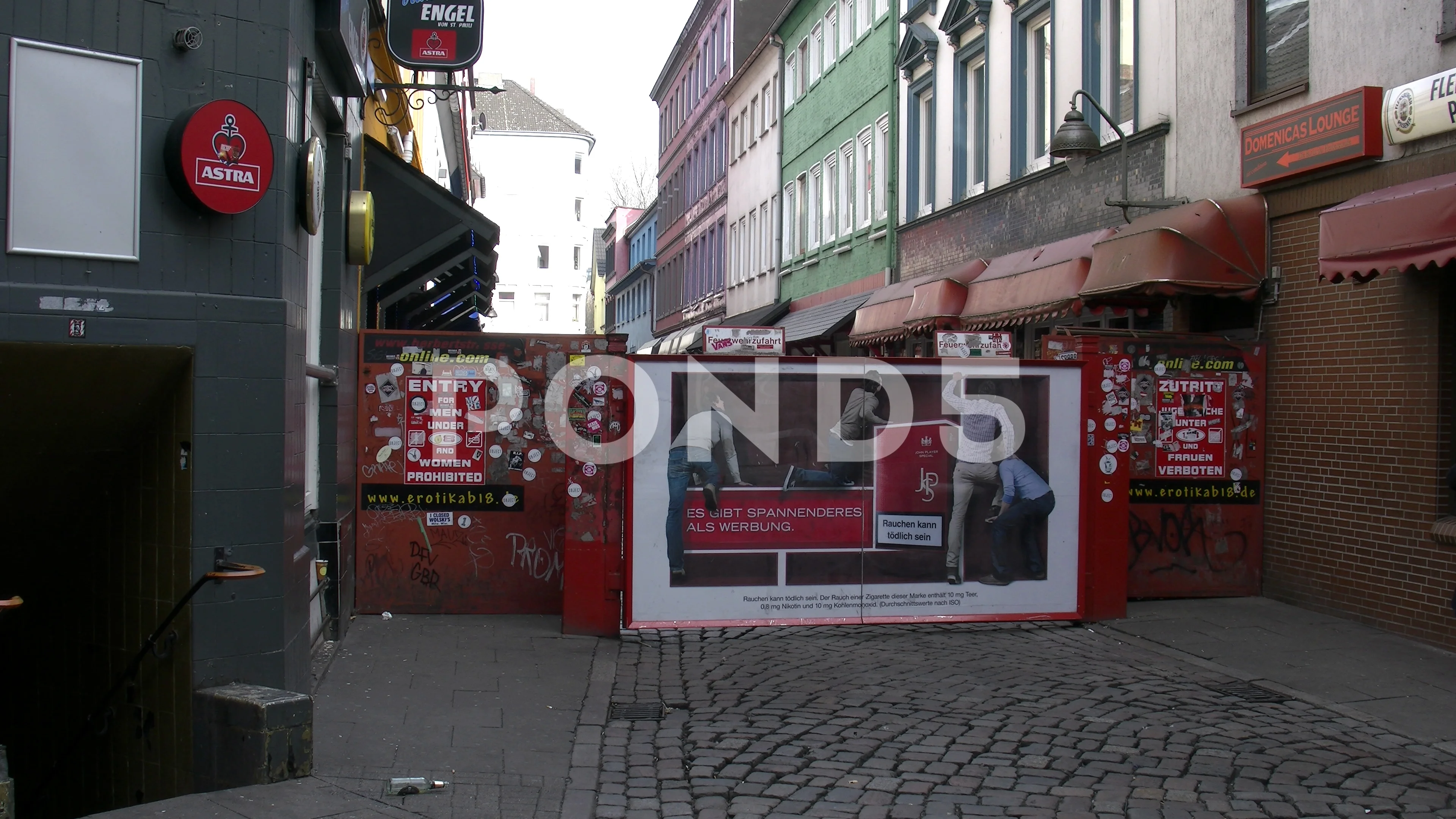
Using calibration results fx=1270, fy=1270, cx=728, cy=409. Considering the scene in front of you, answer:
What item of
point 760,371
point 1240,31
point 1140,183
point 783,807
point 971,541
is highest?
point 1240,31

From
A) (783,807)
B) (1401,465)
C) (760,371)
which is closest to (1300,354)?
(1401,465)

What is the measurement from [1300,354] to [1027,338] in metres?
6.72

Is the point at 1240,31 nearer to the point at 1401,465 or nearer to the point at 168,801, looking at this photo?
the point at 1401,465

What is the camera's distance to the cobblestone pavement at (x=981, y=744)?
5301mm

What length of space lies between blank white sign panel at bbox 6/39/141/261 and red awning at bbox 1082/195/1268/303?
27.3 ft

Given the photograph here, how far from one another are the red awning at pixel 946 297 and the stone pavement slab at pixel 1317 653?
25.3ft

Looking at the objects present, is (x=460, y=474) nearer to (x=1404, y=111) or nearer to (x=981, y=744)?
(x=981, y=744)

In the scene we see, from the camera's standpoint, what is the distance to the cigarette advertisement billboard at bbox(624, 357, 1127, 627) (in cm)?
884

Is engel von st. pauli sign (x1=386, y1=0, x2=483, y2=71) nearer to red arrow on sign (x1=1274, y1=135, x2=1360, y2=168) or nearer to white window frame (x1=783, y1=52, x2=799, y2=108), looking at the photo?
red arrow on sign (x1=1274, y1=135, x2=1360, y2=168)

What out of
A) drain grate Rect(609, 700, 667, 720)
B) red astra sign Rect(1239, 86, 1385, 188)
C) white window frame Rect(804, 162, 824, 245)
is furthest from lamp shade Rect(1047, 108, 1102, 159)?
white window frame Rect(804, 162, 824, 245)

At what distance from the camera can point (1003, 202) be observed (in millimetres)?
17484

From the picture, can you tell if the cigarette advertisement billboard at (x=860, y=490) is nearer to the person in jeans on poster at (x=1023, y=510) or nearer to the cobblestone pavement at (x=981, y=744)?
the person in jeans on poster at (x=1023, y=510)

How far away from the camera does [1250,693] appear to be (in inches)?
288

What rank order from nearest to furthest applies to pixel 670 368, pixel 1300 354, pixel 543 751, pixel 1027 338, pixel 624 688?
pixel 543 751
pixel 624 688
pixel 670 368
pixel 1300 354
pixel 1027 338
